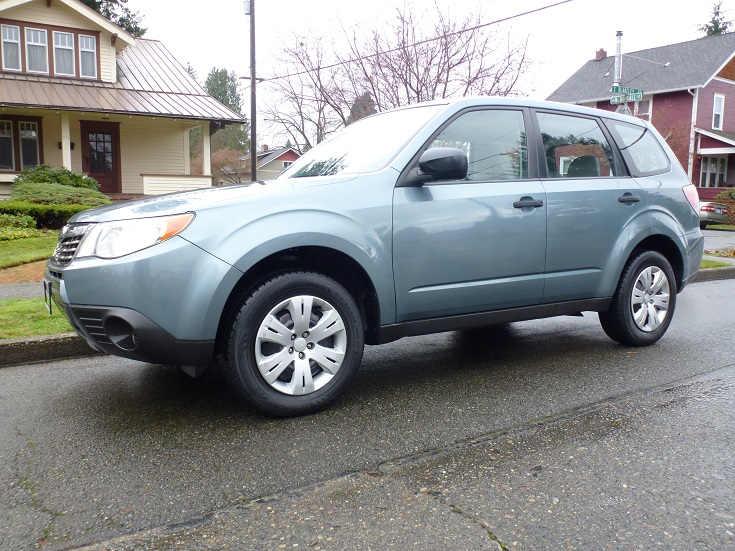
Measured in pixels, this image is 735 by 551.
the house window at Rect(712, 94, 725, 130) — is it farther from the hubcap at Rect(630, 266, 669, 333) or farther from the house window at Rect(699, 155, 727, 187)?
the hubcap at Rect(630, 266, 669, 333)

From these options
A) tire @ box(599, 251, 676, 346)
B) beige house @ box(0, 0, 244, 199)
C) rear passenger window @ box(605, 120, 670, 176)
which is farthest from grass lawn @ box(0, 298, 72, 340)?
beige house @ box(0, 0, 244, 199)

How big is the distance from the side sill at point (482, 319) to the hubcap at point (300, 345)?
1.28 feet

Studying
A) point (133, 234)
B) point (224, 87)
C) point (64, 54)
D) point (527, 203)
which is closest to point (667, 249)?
point (527, 203)

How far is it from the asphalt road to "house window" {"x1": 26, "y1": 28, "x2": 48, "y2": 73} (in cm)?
1791

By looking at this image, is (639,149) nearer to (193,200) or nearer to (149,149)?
(193,200)

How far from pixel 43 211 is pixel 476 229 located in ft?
37.7

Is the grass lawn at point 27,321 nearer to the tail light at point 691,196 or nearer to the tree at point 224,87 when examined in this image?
the tail light at point 691,196

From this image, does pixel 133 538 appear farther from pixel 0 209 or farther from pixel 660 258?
pixel 0 209

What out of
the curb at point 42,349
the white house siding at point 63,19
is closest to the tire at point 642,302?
the curb at point 42,349

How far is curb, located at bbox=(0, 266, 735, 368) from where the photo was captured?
15.5 ft

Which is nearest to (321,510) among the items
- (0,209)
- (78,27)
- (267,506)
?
(267,506)

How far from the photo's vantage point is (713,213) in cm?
2397

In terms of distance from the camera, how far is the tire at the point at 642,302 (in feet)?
16.2

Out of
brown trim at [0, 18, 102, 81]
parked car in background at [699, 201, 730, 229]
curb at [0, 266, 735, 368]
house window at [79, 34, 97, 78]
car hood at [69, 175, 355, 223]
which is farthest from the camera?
parked car in background at [699, 201, 730, 229]
